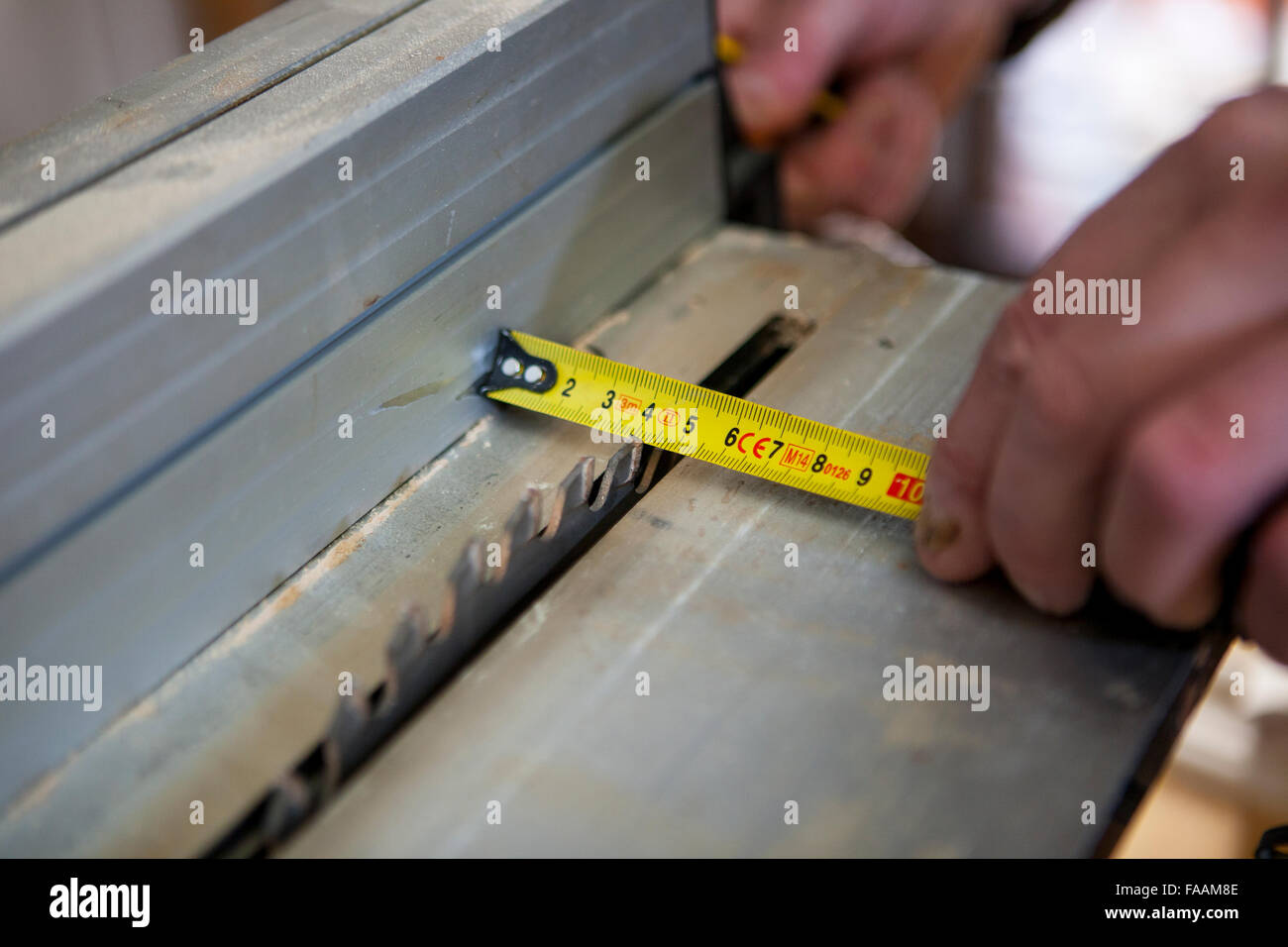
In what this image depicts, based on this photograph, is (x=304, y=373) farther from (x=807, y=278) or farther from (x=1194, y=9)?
(x=1194, y=9)

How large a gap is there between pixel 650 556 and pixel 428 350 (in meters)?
0.36

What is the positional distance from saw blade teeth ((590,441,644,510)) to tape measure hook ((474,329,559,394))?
169 mm

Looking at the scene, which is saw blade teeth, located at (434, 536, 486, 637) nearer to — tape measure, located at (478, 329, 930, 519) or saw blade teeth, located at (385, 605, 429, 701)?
saw blade teeth, located at (385, 605, 429, 701)

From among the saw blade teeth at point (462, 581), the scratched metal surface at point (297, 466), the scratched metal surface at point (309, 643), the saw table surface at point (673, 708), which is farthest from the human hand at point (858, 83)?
the saw blade teeth at point (462, 581)

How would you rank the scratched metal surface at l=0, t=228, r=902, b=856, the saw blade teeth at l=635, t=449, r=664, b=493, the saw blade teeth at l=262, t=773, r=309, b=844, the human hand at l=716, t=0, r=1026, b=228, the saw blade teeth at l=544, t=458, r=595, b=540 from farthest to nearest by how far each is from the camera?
1. the human hand at l=716, t=0, r=1026, b=228
2. the saw blade teeth at l=635, t=449, r=664, b=493
3. the saw blade teeth at l=544, t=458, r=595, b=540
4. the scratched metal surface at l=0, t=228, r=902, b=856
5. the saw blade teeth at l=262, t=773, r=309, b=844

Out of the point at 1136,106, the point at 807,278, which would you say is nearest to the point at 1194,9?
the point at 1136,106

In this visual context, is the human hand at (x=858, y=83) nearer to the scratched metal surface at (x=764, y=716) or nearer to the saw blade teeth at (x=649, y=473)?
the saw blade teeth at (x=649, y=473)

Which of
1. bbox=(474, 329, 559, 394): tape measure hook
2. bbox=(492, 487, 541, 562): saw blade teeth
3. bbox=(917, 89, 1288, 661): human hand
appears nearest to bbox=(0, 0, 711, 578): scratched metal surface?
bbox=(474, 329, 559, 394): tape measure hook

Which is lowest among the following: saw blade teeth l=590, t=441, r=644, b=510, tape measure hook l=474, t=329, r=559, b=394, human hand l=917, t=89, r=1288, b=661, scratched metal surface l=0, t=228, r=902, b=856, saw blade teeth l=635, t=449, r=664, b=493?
scratched metal surface l=0, t=228, r=902, b=856

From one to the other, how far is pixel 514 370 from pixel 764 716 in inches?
22.7

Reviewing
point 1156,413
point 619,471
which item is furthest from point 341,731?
point 1156,413

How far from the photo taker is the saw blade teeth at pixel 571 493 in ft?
3.89

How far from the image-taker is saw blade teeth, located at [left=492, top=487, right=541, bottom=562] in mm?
1118

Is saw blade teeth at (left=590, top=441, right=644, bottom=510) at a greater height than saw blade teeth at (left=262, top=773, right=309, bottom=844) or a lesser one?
greater
